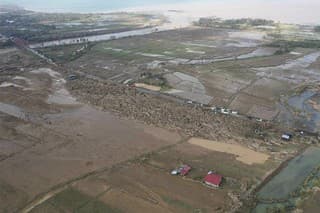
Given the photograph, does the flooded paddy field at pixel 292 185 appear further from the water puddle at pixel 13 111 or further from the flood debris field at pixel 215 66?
the water puddle at pixel 13 111

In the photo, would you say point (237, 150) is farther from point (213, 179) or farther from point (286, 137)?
point (213, 179)

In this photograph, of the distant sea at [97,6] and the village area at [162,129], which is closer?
the village area at [162,129]

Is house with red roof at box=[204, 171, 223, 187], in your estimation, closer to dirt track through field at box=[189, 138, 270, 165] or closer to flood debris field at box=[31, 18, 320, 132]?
dirt track through field at box=[189, 138, 270, 165]

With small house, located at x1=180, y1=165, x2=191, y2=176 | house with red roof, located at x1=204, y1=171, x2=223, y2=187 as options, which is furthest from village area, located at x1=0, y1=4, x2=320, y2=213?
small house, located at x1=180, y1=165, x2=191, y2=176

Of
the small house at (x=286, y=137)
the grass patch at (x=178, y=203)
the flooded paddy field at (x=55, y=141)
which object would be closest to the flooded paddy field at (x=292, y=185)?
the small house at (x=286, y=137)

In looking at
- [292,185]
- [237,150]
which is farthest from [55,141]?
[292,185]

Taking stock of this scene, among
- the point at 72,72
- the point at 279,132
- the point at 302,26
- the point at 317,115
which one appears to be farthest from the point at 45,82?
the point at 302,26
